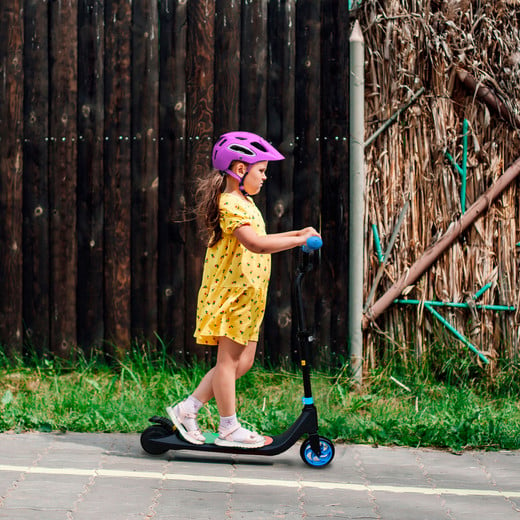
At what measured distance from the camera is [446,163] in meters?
5.90

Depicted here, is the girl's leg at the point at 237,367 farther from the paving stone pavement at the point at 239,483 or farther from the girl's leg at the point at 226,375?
the paving stone pavement at the point at 239,483

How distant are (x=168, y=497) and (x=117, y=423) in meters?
1.16

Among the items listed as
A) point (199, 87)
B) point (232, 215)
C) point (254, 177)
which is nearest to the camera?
point (232, 215)

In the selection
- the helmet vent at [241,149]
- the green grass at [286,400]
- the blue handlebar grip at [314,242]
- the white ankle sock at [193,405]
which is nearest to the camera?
the blue handlebar grip at [314,242]

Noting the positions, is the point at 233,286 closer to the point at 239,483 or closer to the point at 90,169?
the point at 239,483

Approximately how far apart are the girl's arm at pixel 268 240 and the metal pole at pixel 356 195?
60.7 inches

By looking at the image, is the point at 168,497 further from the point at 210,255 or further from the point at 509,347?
the point at 509,347

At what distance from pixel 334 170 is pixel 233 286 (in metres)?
1.70

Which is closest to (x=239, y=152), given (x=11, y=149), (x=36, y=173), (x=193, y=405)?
(x=193, y=405)

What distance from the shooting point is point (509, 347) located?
5891mm

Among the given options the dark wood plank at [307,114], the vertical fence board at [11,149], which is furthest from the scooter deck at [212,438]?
the vertical fence board at [11,149]

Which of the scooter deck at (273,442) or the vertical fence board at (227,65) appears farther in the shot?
the vertical fence board at (227,65)

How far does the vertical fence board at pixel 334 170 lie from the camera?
585 centimetres

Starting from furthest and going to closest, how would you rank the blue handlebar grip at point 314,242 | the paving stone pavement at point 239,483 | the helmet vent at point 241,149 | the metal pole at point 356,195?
the metal pole at point 356,195, the helmet vent at point 241,149, the blue handlebar grip at point 314,242, the paving stone pavement at point 239,483
